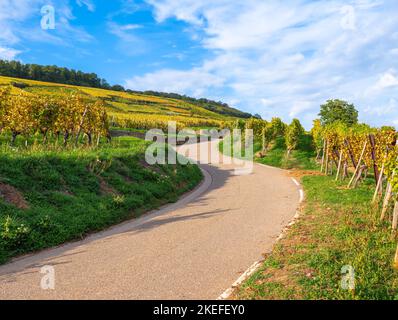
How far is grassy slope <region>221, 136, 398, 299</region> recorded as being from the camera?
6.98m

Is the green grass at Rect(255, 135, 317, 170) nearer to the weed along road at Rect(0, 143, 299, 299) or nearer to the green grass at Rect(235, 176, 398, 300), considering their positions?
the weed along road at Rect(0, 143, 299, 299)

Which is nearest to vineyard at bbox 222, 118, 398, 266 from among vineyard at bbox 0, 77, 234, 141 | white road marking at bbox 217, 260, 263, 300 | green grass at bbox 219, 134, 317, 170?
green grass at bbox 219, 134, 317, 170

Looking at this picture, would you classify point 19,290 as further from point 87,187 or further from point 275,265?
point 87,187

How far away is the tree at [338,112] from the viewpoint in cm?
8006

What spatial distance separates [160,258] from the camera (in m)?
9.22

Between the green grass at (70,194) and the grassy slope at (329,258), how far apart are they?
6.40 metres

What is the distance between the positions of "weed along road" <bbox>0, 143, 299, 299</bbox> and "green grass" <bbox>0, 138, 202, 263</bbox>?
1.94 ft

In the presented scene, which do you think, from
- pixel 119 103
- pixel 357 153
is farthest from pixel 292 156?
pixel 119 103

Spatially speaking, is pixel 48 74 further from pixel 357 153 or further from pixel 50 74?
pixel 357 153

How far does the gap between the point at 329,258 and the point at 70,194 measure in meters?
9.92

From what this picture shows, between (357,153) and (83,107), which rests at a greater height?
(83,107)

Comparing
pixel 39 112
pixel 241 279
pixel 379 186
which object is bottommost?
pixel 241 279

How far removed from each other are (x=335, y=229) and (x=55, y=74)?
465 ft
